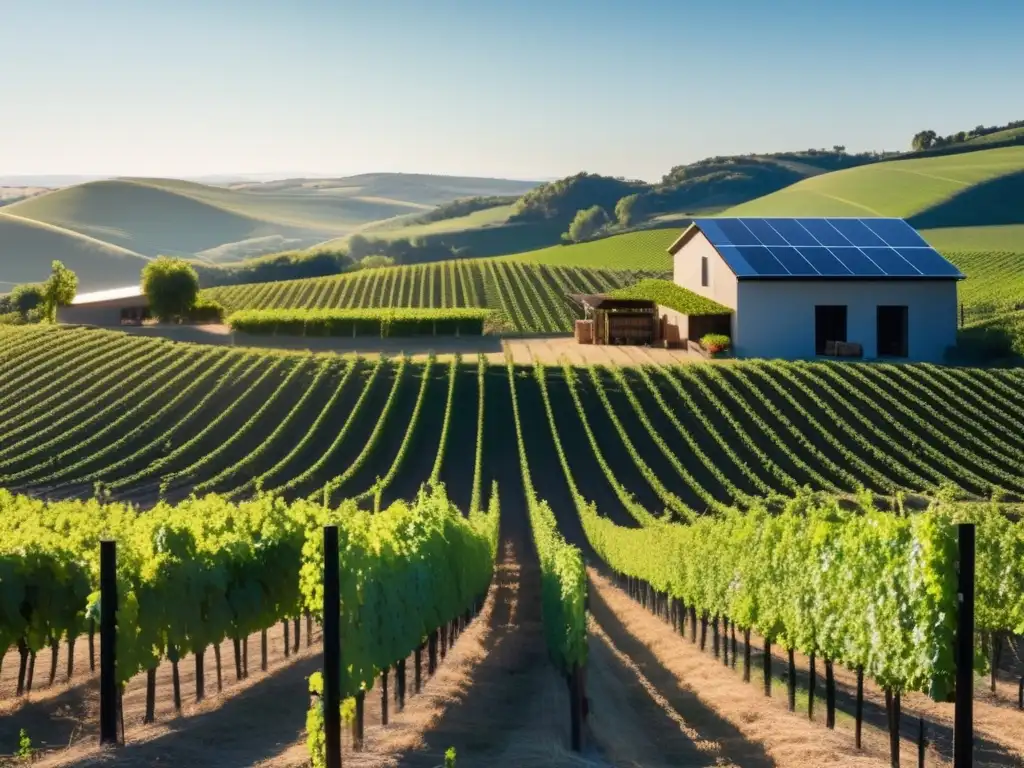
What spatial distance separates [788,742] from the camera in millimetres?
16547

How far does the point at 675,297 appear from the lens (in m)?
64.3

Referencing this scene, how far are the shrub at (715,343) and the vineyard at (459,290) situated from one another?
2378cm

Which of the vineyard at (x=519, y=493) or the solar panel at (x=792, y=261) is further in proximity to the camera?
the solar panel at (x=792, y=261)

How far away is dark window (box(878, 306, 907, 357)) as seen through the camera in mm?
59875

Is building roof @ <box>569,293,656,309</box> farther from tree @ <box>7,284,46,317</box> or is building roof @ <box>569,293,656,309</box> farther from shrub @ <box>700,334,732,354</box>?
tree @ <box>7,284,46,317</box>

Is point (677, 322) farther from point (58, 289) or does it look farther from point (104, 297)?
point (104, 297)

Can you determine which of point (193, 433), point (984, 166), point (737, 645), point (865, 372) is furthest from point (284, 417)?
point (984, 166)

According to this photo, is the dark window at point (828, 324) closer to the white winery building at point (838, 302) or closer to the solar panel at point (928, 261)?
the white winery building at point (838, 302)

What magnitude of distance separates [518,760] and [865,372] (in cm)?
4419

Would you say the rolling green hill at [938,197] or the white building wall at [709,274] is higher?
the rolling green hill at [938,197]

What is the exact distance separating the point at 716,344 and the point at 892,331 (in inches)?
370

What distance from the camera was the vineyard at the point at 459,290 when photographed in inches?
3551

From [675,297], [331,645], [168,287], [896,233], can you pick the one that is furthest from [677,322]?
[331,645]

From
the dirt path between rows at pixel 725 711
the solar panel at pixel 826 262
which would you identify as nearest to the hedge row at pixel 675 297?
the solar panel at pixel 826 262
